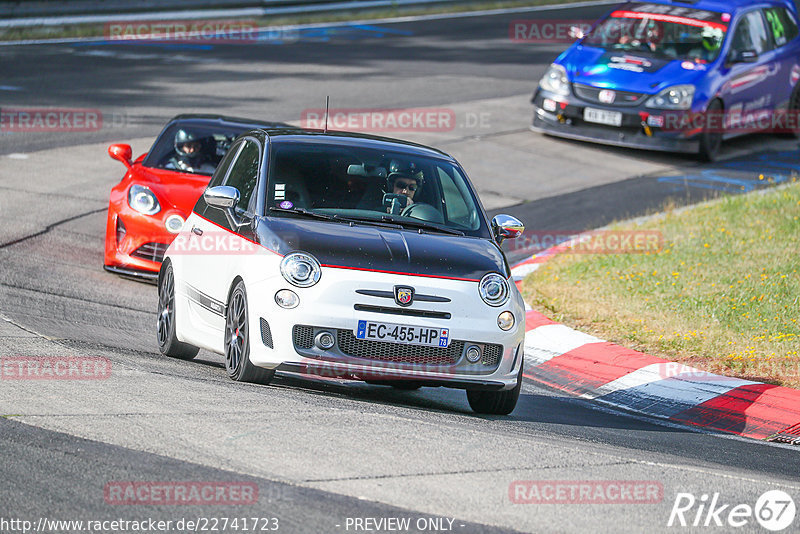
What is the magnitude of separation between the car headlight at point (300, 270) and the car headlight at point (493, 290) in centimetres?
95

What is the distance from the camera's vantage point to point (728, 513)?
5582 mm

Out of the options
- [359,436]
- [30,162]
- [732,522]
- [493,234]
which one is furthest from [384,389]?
[30,162]

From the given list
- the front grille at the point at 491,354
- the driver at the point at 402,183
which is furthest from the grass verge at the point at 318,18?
the front grille at the point at 491,354

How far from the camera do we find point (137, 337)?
30.3 feet

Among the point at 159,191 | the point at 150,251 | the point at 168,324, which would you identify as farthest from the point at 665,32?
the point at 168,324

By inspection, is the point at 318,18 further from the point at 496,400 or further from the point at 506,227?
the point at 496,400

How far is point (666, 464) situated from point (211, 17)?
23.6 meters

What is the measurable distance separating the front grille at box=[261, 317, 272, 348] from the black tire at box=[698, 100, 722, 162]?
1179 centimetres

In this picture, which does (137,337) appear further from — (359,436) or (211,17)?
(211,17)

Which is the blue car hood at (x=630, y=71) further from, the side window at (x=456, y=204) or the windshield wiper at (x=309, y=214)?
the windshield wiper at (x=309, y=214)

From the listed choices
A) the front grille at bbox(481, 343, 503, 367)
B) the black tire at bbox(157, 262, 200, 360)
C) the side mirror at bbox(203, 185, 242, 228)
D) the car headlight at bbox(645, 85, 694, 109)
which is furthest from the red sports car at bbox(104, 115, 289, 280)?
the car headlight at bbox(645, 85, 694, 109)

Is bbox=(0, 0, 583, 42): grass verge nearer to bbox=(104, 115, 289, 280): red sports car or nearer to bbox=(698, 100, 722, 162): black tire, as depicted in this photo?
bbox=(698, 100, 722, 162): black tire

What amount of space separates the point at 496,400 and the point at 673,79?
10.8 metres

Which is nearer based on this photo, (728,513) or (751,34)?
(728,513)
